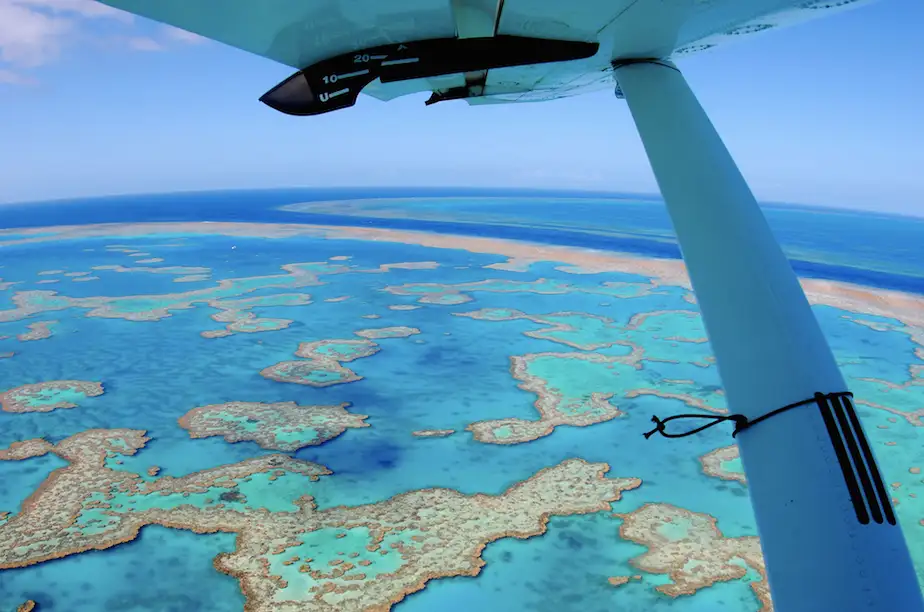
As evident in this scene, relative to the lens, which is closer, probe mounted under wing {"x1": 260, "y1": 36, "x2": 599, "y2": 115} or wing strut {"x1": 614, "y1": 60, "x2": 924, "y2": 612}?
wing strut {"x1": 614, "y1": 60, "x2": 924, "y2": 612}

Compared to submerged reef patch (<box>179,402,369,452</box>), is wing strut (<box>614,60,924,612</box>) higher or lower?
higher

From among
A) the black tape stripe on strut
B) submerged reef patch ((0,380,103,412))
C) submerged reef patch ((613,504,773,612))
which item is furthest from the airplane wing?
submerged reef patch ((0,380,103,412))

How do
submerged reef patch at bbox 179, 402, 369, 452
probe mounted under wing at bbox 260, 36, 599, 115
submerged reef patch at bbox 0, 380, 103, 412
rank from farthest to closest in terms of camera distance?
submerged reef patch at bbox 0, 380, 103, 412
submerged reef patch at bbox 179, 402, 369, 452
probe mounted under wing at bbox 260, 36, 599, 115

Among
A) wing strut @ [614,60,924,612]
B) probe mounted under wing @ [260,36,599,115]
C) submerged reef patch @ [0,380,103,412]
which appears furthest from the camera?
submerged reef patch @ [0,380,103,412]

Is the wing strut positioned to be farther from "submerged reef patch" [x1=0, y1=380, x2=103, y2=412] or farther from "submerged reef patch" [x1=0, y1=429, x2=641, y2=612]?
"submerged reef patch" [x1=0, y1=380, x2=103, y2=412]

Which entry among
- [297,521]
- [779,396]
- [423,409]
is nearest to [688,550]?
[297,521]

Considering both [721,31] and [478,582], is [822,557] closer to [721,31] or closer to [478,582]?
[721,31]
